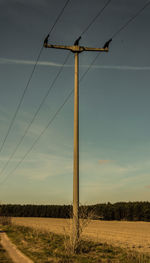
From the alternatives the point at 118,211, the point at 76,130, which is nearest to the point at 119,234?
the point at 76,130

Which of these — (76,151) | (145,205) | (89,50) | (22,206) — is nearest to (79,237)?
(76,151)

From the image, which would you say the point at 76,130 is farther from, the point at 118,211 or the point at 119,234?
the point at 118,211

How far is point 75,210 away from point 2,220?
3034cm

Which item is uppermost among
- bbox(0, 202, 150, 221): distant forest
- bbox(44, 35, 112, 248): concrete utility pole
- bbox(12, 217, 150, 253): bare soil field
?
bbox(44, 35, 112, 248): concrete utility pole

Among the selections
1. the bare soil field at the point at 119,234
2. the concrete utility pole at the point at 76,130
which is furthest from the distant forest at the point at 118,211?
the concrete utility pole at the point at 76,130

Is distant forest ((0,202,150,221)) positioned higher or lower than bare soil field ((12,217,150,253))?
higher

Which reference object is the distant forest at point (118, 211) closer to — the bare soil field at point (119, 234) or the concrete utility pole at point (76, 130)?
the bare soil field at point (119, 234)

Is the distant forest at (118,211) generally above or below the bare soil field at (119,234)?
above

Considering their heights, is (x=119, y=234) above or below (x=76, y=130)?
below

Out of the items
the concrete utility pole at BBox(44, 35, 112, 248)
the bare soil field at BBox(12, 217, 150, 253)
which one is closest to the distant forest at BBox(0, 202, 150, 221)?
the bare soil field at BBox(12, 217, 150, 253)

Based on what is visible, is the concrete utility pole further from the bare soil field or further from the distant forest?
the distant forest

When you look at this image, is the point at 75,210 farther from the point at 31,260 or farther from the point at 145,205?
the point at 145,205

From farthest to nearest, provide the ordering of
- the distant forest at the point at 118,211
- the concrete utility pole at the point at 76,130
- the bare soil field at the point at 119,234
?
the distant forest at the point at 118,211, the bare soil field at the point at 119,234, the concrete utility pole at the point at 76,130

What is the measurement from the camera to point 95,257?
10141mm
